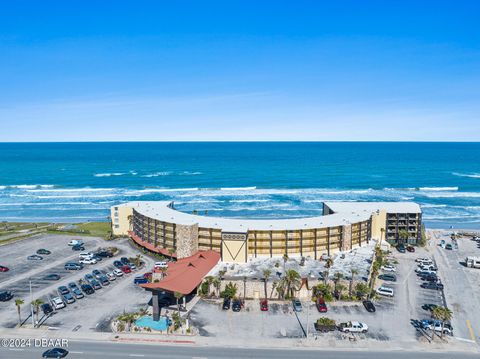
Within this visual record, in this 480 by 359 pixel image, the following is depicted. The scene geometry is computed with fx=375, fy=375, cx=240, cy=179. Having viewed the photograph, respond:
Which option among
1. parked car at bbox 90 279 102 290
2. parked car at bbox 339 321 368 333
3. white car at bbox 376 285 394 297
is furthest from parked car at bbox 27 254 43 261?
white car at bbox 376 285 394 297

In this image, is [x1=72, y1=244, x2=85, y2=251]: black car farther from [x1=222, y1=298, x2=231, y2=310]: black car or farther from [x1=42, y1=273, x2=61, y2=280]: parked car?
[x1=222, y1=298, x2=231, y2=310]: black car

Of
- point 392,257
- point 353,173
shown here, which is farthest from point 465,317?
point 353,173

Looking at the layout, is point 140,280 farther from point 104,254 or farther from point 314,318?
point 314,318

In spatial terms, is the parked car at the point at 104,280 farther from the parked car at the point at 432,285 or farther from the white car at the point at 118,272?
the parked car at the point at 432,285

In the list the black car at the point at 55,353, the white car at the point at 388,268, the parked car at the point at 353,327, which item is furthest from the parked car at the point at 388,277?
the black car at the point at 55,353

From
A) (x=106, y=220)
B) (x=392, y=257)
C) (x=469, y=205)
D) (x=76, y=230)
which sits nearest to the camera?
(x=392, y=257)

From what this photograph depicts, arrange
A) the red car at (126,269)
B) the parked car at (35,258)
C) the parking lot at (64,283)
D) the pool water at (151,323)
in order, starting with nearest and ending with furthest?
the pool water at (151,323), the parking lot at (64,283), the red car at (126,269), the parked car at (35,258)

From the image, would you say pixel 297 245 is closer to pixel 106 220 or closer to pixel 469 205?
pixel 106 220
